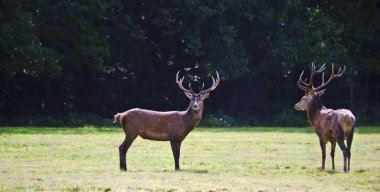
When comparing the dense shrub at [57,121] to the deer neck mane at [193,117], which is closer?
the deer neck mane at [193,117]

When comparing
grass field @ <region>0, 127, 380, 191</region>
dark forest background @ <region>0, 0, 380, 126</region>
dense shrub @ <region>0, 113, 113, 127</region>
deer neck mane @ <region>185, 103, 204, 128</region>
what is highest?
dark forest background @ <region>0, 0, 380, 126</region>

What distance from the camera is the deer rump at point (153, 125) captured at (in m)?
18.9

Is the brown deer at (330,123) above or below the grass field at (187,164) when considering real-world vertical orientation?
above

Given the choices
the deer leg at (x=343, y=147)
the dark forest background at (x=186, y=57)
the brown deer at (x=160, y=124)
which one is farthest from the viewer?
the dark forest background at (x=186, y=57)

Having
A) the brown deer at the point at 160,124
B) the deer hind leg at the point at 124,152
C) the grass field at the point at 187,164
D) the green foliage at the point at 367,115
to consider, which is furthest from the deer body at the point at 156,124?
the green foliage at the point at 367,115

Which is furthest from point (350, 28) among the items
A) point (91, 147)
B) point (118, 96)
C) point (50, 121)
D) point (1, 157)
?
point (1, 157)

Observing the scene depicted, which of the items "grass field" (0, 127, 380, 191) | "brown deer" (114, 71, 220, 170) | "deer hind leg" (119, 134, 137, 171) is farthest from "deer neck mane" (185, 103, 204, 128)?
"deer hind leg" (119, 134, 137, 171)

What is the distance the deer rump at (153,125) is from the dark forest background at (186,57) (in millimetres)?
18046

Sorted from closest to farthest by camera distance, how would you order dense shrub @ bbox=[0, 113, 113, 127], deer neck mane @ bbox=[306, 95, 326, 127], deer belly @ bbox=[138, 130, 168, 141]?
deer belly @ bbox=[138, 130, 168, 141], deer neck mane @ bbox=[306, 95, 326, 127], dense shrub @ bbox=[0, 113, 113, 127]

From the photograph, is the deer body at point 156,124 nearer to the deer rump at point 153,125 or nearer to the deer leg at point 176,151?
the deer rump at point 153,125

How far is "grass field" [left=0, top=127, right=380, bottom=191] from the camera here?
15.8 m

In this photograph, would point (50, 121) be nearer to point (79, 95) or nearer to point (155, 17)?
point (79, 95)

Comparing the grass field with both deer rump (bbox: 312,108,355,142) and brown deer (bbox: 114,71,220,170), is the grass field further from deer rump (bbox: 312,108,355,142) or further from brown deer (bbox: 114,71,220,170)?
→ deer rump (bbox: 312,108,355,142)

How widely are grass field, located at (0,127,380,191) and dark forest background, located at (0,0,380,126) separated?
789 centimetres
